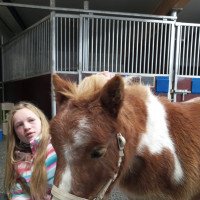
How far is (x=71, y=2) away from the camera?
15.8ft

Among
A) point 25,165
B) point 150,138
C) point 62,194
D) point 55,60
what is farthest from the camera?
point 55,60

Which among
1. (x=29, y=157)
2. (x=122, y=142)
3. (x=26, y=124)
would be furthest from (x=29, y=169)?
(x=122, y=142)

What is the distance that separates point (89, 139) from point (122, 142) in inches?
6.5

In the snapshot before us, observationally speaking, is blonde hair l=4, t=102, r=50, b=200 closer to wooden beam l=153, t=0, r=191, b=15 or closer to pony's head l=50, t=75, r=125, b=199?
pony's head l=50, t=75, r=125, b=199

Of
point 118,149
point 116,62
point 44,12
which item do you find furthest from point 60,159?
point 44,12

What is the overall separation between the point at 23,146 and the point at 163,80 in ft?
7.06

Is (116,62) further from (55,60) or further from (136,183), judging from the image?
(136,183)

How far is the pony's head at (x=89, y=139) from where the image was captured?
984 millimetres

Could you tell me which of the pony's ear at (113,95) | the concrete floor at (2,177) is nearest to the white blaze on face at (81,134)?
the pony's ear at (113,95)

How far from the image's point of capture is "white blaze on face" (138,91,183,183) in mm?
1307

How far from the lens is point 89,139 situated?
99 cm

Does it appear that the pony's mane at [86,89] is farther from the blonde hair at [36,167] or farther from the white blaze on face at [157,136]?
the blonde hair at [36,167]

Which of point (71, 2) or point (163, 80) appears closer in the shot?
point (163, 80)

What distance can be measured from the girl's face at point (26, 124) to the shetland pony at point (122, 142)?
1.95ft
